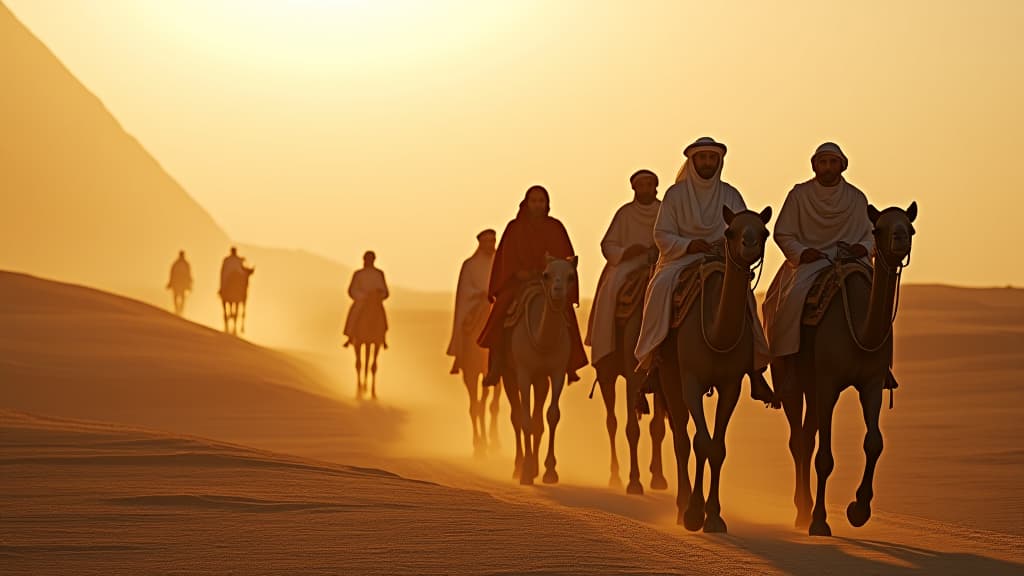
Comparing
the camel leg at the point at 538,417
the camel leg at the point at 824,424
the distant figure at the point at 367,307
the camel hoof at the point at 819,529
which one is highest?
the distant figure at the point at 367,307

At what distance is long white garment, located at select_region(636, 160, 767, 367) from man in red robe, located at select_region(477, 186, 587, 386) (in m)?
4.34

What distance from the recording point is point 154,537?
966cm

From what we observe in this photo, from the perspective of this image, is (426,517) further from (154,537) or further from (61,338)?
(61,338)

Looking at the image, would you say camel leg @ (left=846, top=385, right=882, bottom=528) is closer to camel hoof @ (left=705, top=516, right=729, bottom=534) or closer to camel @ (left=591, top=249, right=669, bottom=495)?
camel hoof @ (left=705, top=516, right=729, bottom=534)

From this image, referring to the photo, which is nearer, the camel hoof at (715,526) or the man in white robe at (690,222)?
the camel hoof at (715,526)

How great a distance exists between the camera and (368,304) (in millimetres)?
31703

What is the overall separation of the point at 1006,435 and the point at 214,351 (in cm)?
1814

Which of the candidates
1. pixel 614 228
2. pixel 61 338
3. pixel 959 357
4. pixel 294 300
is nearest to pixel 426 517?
pixel 614 228

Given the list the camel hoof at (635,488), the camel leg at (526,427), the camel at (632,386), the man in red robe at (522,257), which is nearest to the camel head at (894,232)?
the camel at (632,386)

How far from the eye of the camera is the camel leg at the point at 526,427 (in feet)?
53.3

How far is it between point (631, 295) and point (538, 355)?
1.25 m

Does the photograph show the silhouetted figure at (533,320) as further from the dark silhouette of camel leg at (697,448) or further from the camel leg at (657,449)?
the dark silhouette of camel leg at (697,448)

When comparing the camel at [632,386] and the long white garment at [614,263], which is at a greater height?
the long white garment at [614,263]

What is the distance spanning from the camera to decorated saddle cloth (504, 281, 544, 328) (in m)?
16.6
